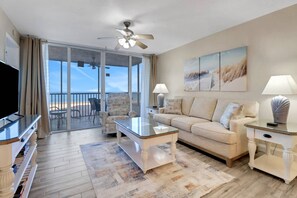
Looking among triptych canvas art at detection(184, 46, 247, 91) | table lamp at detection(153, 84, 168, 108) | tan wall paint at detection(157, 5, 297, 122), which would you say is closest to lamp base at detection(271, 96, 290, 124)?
tan wall paint at detection(157, 5, 297, 122)

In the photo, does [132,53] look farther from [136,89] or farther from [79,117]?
[79,117]

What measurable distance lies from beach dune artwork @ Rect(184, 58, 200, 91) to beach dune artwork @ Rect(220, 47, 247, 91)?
2.29 ft

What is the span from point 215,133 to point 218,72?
157 centimetres

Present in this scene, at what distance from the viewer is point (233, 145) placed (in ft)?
7.55

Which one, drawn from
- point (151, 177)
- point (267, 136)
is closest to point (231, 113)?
point (267, 136)

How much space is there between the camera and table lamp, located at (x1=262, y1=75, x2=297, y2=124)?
2.10m

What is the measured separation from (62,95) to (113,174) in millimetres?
3096

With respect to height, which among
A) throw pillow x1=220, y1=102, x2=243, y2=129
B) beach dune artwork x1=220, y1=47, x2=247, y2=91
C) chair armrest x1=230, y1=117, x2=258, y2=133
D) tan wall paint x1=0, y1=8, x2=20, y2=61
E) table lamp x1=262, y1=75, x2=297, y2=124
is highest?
tan wall paint x1=0, y1=8, x2=20, y2=61

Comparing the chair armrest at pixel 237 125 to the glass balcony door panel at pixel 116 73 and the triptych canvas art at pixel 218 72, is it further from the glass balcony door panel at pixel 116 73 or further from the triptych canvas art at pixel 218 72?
the glass balcony door panel at pixel 116 73

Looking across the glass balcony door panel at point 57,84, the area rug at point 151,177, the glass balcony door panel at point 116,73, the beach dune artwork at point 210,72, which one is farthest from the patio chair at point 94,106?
the beach dune artwork at point 210,72

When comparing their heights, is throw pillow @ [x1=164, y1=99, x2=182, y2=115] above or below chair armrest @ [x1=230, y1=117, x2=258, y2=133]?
above

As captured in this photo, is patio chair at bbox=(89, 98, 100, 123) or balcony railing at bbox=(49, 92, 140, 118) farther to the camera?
patio chair at bbox=(89, 98, 100, 123)

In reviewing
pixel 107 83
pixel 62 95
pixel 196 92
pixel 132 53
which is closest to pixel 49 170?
pixel 62 95

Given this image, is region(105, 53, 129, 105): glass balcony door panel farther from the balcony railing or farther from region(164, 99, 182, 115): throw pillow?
region(164, 99, 182, 115): throw pillow
